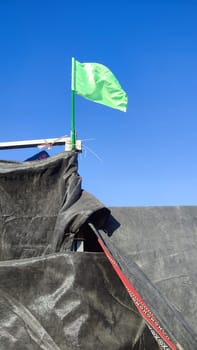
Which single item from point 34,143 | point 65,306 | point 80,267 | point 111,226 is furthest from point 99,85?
point 65,306

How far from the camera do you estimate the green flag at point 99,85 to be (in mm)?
4855

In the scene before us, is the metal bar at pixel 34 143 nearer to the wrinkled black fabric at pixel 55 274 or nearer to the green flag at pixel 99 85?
the wrinkled black fabric at pixel 55 274

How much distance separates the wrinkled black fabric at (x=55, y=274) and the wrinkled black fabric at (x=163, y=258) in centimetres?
29

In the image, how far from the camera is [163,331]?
10.4 feet

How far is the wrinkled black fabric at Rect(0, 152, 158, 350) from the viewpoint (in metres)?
3.45

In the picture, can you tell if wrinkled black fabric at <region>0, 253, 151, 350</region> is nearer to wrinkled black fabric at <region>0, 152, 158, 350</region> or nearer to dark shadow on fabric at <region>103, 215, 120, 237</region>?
wrinkled black fabric at <region>0, 152, 158, 350</region>

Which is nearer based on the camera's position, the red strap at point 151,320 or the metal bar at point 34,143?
the red strap at point 151,320

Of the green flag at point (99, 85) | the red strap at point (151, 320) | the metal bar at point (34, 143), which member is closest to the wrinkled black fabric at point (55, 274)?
the red strap at point (151, 320)

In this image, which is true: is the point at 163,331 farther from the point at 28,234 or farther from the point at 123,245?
the point at 28,234

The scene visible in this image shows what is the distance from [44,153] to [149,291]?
7.19ft

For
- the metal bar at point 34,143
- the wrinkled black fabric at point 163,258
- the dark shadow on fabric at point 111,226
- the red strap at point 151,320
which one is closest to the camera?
the red strap at point 151,320

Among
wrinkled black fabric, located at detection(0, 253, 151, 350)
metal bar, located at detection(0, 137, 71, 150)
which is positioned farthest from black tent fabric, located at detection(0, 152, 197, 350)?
metal bar, located at detection(0, 137, 71, 150)

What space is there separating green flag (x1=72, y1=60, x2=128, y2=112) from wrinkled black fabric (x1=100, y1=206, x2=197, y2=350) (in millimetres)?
1359

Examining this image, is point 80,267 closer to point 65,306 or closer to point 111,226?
point 65,306
